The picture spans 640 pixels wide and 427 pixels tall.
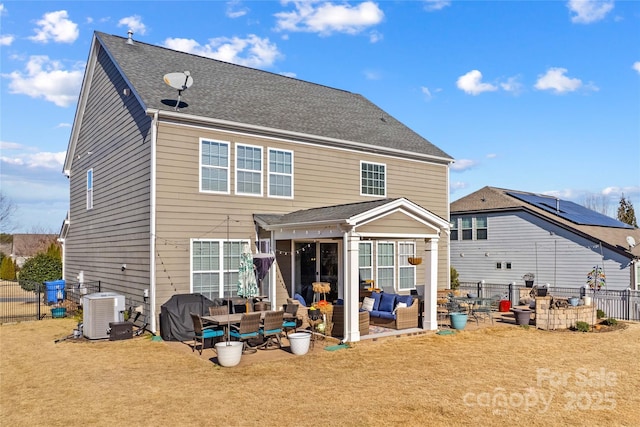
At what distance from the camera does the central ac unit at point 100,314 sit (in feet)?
42.8

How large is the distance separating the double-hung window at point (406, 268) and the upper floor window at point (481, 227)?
969 centimetres

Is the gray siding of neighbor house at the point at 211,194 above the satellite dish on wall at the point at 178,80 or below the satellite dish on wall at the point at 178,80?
below

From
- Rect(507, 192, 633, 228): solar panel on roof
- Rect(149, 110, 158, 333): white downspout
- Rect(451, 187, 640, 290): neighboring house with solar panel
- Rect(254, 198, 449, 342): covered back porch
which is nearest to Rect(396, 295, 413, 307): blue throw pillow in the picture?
Rect(254, 198, 449, 342): covered back porch

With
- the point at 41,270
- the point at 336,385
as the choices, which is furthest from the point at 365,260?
the point at 41,270

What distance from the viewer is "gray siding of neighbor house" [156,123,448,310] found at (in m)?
13.7

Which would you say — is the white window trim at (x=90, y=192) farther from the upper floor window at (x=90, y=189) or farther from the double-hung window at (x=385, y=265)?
the double-hung window at (x=385, y=265)

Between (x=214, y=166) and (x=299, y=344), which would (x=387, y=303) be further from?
(x=214, y=166)

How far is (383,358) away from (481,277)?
18408 millimetres

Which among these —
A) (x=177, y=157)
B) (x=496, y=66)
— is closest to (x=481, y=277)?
(x=496, y=66)

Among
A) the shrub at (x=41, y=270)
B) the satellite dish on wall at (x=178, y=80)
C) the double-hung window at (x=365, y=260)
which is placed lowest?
the shrub at (x=41, y=270)

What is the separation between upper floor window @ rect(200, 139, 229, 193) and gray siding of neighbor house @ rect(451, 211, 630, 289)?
17.2 metres

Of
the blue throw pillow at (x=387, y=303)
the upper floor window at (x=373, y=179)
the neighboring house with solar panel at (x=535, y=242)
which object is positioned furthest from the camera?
the neighboring house with solar panel at (x=535, y=242)

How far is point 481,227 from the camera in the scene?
2770 cm

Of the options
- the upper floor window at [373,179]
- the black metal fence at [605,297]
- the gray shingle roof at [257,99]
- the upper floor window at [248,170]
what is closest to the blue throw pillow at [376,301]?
the upper floor window at [373,179]
